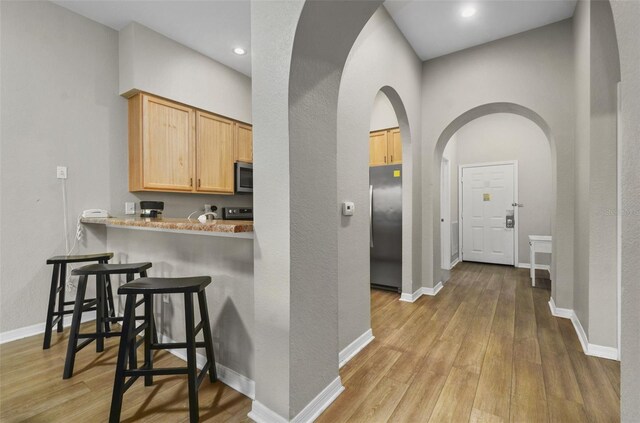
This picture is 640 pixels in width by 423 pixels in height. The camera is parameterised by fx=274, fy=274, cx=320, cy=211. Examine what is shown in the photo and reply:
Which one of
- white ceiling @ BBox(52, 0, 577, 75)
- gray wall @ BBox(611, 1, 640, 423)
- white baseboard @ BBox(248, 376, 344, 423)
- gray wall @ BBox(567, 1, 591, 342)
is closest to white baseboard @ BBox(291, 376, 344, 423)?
white baseboard @ BBox(248, 376, 344, 423)

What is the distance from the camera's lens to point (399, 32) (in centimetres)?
296

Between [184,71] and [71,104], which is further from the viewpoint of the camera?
[184,71]

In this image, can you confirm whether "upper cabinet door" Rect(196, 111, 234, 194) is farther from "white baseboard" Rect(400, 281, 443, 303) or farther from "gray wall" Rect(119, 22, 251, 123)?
"white baseboard" Rect(400, 281, 443, 303)

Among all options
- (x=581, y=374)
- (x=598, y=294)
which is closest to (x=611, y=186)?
(x=598, y=294)

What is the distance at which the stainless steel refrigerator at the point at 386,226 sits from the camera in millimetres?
3289

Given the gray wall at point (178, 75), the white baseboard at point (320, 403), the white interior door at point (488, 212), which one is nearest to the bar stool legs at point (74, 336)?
the white baseboard at point (320, 403)

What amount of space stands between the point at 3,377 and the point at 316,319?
81.9 inches

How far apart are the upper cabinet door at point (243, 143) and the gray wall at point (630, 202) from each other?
3.82m

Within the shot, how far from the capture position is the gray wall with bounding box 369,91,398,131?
3.77 meters

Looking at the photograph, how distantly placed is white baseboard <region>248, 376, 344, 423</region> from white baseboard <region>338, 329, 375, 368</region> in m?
0.38

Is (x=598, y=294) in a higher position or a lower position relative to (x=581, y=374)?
higher

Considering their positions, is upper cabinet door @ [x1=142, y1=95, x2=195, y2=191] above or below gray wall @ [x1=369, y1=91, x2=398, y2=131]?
below

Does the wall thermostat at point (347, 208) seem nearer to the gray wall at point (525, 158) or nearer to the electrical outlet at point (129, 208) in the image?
the electrical outlet at point (129, 208)

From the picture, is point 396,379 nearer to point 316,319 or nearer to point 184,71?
point 316,319
